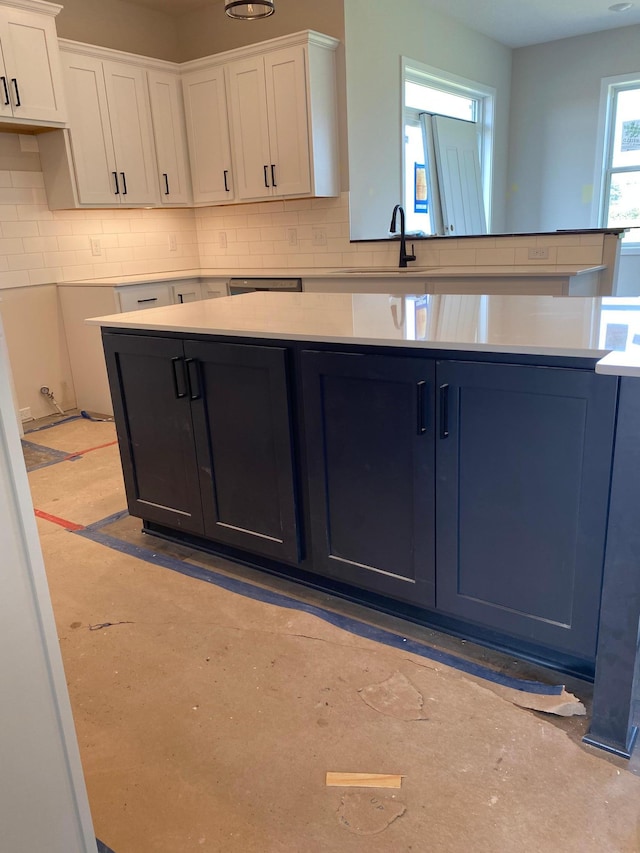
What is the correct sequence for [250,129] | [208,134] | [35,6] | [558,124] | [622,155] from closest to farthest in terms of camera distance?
[35,6] → [250,129] → [208,134] → [622,155] → [558,124]

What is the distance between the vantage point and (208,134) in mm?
5051

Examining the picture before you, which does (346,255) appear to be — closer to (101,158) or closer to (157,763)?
(101,158)

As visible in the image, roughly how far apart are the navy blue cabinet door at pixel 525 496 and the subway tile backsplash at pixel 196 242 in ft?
9.12

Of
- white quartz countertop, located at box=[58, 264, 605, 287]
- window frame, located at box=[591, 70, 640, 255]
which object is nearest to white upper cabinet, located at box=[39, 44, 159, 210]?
white quartz countertop, located at box=[58, 264, 605, 287]

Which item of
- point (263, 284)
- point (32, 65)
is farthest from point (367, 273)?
point (32, 65)

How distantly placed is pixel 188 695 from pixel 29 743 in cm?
89

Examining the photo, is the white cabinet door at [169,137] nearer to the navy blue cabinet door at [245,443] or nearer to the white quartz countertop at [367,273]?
the white quartz countertop at [367,273]

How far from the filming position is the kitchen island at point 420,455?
5.05ft

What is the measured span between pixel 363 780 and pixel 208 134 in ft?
15.8

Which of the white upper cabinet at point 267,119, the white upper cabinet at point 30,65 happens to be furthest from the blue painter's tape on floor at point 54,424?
the white upper cabinet at point 267,119

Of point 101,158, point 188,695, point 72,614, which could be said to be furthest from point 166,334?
point 101,158

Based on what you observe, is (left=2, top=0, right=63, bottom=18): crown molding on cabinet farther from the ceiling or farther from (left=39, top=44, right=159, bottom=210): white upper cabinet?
the ceiling

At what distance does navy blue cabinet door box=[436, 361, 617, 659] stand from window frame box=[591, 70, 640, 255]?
553cm

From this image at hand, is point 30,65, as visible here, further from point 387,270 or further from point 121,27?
point 387,270
